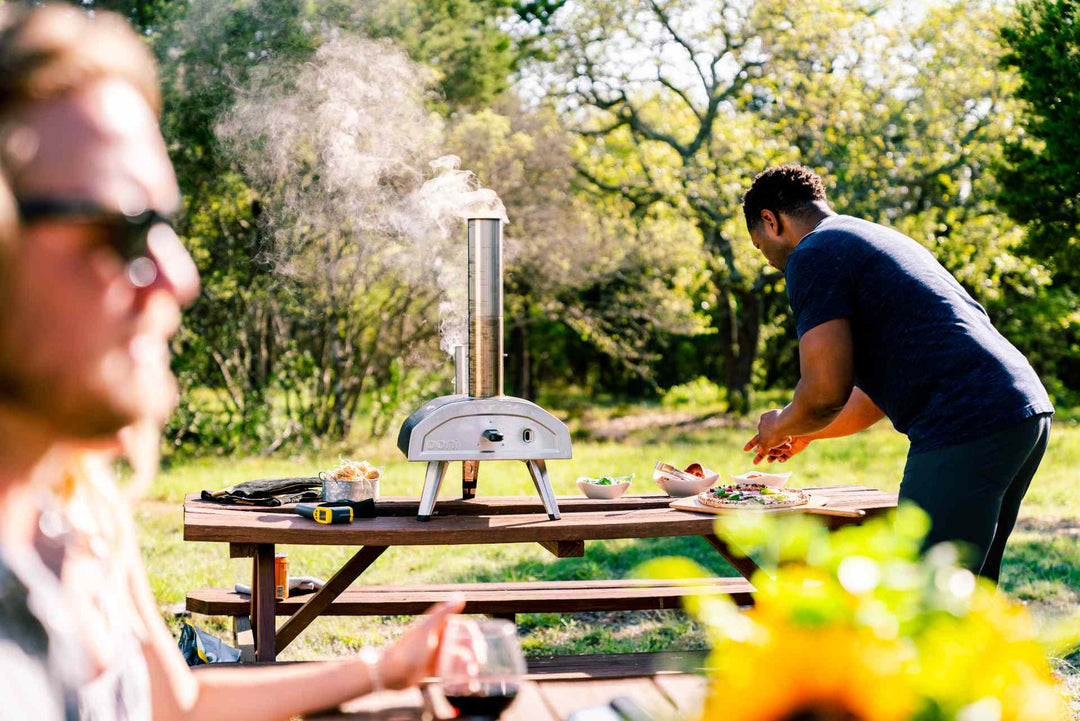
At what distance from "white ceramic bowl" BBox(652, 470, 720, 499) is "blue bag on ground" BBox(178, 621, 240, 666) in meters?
1.64

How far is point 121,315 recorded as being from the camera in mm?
691

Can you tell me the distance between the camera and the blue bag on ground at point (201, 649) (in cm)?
329

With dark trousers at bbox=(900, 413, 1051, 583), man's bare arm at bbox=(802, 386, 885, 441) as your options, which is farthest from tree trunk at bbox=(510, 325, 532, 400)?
dark trousers at bbox=(900, 413, 1051, 583)

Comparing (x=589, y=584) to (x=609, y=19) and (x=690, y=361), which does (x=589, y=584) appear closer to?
(x=609, y=19)

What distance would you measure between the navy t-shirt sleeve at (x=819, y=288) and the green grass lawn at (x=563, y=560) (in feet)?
6.55

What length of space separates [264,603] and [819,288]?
1.94m

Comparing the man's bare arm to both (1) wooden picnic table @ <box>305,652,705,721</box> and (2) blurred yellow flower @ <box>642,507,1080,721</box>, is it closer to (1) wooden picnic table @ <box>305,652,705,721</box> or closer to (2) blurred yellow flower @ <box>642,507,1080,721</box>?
(1) wooden picnic table @ <box>305,652,705,721</box>

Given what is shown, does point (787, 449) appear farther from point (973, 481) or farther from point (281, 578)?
point (281, 578)

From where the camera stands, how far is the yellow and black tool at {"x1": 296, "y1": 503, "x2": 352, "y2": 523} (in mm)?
3119

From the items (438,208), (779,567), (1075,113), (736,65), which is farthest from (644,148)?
(779,567)

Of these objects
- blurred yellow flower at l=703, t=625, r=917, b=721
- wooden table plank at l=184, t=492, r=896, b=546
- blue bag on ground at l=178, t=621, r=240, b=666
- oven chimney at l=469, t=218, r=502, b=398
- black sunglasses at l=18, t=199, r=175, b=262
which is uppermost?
black sunglasses at l=18, t=199, r=175, b=262

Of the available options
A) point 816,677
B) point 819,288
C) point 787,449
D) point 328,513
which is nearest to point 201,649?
point 328,513

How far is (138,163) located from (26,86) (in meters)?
0.08

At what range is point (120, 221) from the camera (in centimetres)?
69
